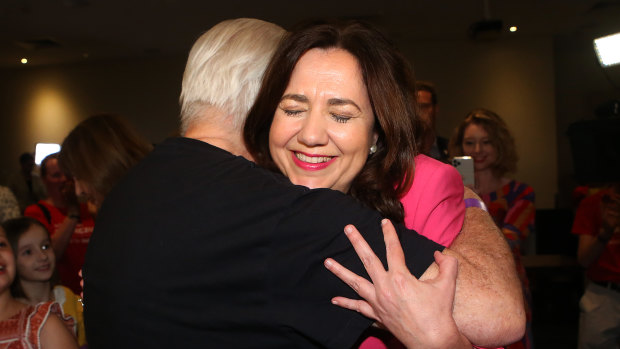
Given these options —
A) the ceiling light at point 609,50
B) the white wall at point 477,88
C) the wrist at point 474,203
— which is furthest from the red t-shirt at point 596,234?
the white wall at point 477,88

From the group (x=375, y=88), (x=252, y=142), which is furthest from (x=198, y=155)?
(x=375, y=88)

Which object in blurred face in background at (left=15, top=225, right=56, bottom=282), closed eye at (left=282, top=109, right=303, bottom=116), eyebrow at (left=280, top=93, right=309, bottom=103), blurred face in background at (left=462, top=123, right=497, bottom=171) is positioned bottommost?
blurred face in background at (left=15, top=225, right=56, bottom=282)

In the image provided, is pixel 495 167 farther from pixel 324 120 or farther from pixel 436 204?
pixel 324 120

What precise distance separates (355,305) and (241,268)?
232mm

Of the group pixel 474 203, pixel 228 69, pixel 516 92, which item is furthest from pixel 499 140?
pixel 516 92

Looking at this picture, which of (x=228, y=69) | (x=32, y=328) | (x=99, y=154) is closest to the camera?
(x=228, y=69)

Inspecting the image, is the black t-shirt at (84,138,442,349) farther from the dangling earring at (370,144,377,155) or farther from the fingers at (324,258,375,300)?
the dangling earring at (370,144,377,155)

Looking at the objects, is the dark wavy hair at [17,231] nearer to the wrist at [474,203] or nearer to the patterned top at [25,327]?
the patterned top at [25,327]

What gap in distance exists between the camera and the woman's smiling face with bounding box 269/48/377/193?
130 cm

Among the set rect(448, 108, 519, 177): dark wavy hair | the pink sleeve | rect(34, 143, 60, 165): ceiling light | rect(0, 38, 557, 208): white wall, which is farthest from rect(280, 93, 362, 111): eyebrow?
rect(0, 38, 557, 208): white wall

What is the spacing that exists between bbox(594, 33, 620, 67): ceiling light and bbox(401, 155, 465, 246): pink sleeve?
255 cm

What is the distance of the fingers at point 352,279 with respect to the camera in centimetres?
97

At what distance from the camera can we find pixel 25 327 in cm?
203

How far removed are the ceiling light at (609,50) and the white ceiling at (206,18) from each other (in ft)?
10.7
